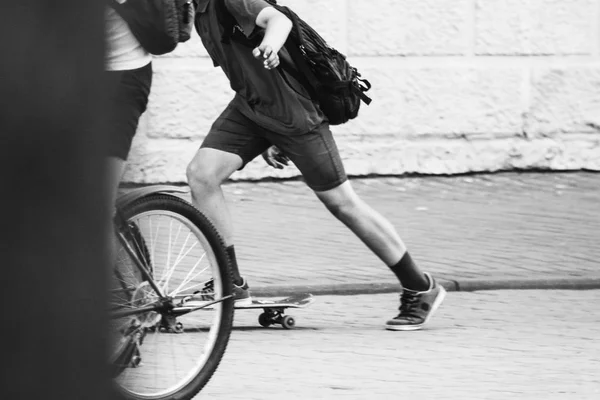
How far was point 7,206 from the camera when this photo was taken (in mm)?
798

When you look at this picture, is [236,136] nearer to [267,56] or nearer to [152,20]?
[267,56]

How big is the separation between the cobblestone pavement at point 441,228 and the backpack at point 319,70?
153cm

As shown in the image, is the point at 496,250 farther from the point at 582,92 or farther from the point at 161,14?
the point at 161,14

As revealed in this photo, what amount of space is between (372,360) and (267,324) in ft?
2.49

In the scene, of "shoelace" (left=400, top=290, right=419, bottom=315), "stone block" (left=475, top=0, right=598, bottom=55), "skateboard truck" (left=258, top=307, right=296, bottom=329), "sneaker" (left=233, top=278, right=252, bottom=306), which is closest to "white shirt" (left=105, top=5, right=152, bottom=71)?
"sneaker" (left=233, top=278, right=252, bottom=306)

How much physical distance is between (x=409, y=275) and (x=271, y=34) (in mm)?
1314

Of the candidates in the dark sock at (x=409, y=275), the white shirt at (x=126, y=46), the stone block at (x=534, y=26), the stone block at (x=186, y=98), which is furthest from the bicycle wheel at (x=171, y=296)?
the stone block at (x=534, y=26)

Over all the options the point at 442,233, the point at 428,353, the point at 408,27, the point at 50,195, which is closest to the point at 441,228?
the point at 442,233

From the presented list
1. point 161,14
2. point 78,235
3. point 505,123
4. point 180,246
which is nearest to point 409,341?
point 180,246

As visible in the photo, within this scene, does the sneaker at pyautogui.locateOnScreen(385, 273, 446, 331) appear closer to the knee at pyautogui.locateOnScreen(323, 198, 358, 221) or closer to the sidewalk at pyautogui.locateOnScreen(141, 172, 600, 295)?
the knee at pyautogui.locateOnScreen(323, 198, 358, 221)

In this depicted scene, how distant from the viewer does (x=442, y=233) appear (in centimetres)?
Result: 759

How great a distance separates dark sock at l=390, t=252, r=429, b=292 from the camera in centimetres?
512

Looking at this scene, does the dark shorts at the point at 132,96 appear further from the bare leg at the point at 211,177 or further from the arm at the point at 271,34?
the bare leg at the point at 211,177

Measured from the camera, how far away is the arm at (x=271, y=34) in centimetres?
436
